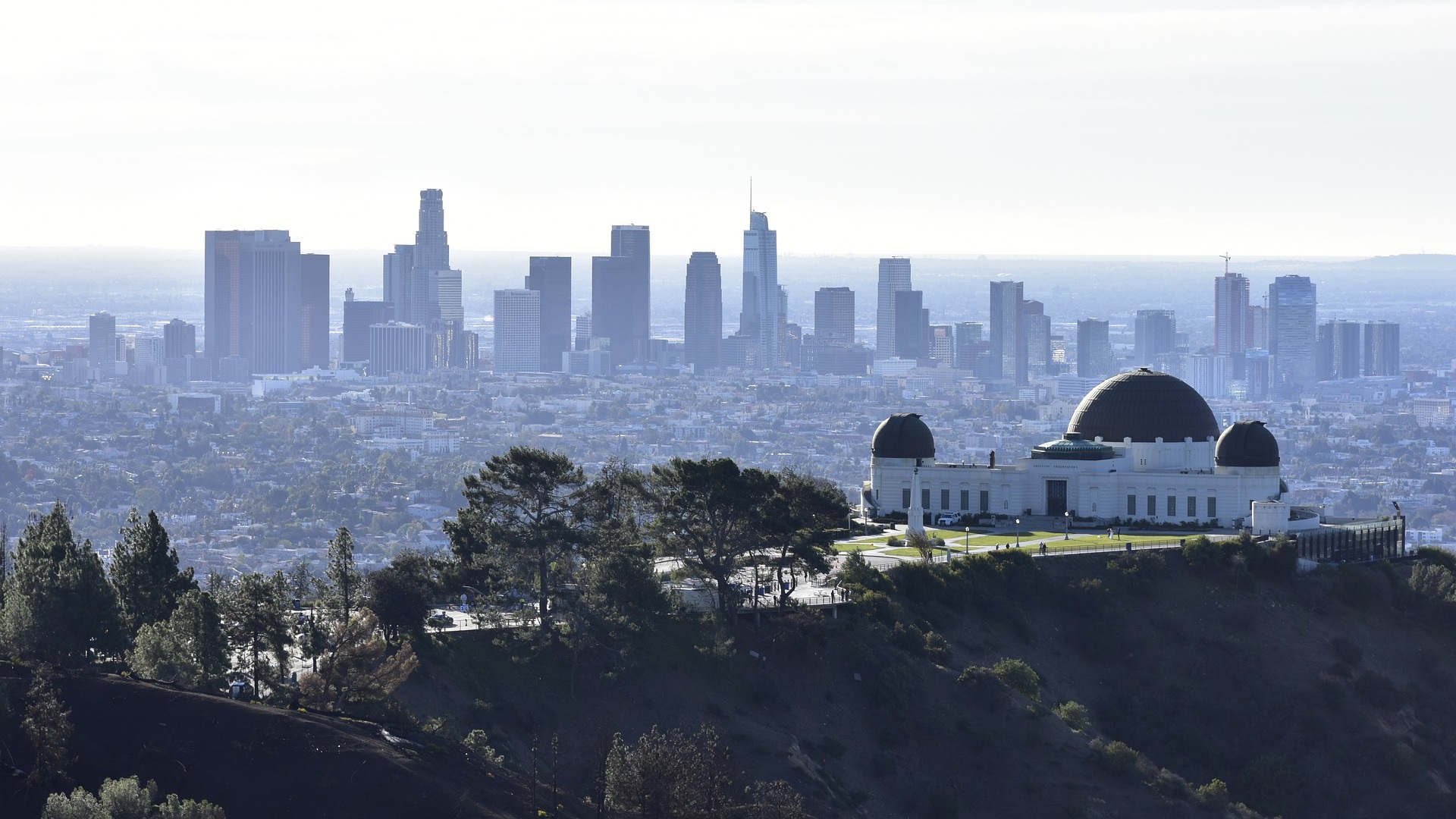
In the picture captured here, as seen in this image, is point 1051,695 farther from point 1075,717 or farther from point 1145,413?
point 1145,413

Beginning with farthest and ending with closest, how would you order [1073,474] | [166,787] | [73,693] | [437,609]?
[1073,474] → [437,609] → [73,693] → [166,787]

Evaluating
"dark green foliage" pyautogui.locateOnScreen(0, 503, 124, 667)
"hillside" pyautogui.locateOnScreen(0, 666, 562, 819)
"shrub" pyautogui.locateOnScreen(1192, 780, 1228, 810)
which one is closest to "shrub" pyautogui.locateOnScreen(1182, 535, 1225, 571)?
"shrub" pyautogui.locateOnScreen(1192, 780, 1228, 810)

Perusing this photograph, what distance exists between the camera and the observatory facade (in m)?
90.6

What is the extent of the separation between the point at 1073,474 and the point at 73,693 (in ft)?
165

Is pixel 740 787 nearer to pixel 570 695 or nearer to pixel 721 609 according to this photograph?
pixel 570 695

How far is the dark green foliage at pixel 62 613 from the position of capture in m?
55.9

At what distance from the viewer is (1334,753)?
72875 mm

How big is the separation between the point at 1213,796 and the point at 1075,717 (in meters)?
4.80

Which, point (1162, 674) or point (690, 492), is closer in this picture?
point (690, 492)

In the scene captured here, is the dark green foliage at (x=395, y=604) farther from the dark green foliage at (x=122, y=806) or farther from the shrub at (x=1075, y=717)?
the shrub at (x=1075, y=717)

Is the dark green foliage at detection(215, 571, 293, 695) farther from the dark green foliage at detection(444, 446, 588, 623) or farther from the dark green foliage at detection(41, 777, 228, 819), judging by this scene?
the dark green foliage at detection(41, 777, 228, 819)

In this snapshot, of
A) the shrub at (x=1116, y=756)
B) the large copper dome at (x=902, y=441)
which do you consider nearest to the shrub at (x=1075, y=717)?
the shrub at (x=1116, y=756)

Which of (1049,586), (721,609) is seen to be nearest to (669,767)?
(721,609)

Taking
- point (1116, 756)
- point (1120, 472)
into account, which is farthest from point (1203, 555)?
point (1116, 756)
